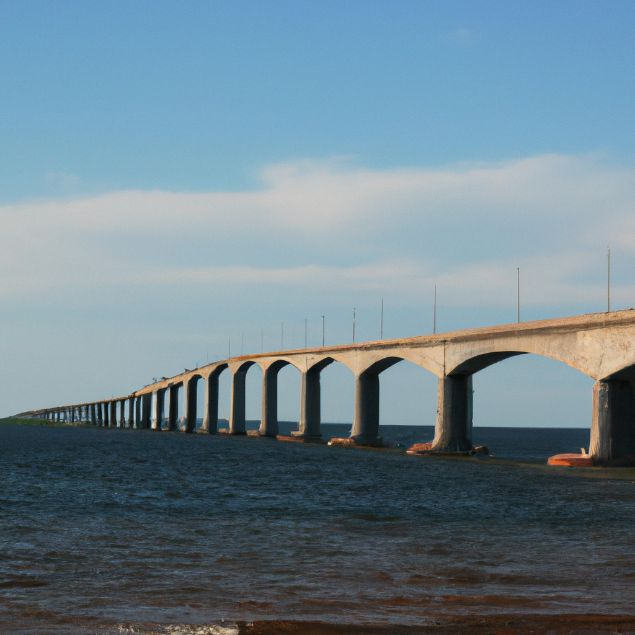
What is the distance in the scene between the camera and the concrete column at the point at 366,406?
90750 millimetres

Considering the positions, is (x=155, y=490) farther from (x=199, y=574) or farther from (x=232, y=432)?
(x=232, y=432)

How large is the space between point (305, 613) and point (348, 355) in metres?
79.1

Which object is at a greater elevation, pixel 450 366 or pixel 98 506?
pixel 450 366

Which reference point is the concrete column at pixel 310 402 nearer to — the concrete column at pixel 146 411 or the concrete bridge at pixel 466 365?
the concrete bridge at pixel 466 365

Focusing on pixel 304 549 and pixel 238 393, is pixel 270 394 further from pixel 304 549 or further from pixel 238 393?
pixel 304 549

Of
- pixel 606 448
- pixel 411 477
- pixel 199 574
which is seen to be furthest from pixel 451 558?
pixel 606 448

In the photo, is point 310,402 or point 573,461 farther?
point 310,402

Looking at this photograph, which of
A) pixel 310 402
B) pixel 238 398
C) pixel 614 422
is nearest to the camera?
pixel 614 422

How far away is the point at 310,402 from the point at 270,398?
1486 centimetres

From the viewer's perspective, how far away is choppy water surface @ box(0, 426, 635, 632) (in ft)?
48.2

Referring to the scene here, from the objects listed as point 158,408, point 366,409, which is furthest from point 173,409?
point 366,409

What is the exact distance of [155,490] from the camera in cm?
3828

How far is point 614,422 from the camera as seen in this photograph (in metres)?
53.6

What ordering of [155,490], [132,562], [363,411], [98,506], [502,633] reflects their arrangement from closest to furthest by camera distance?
1. [502,633]
2. [132,562]
3. [98,506]
4. [155,490]
5. [363,411]
